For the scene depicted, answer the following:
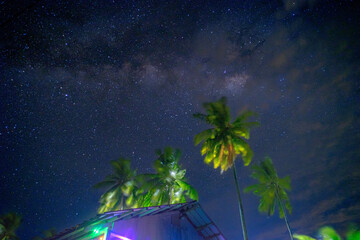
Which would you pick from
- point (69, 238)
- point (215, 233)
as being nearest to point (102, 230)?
point (69, 238)

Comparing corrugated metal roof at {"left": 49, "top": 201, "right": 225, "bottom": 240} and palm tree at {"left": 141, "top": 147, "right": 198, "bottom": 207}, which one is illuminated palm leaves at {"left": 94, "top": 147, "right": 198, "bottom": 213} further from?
corrugated metal roof at {"left": 49, "top": 201, "right": 225, "bottom": 240}

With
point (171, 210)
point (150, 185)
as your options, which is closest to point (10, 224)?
point (150, 185)

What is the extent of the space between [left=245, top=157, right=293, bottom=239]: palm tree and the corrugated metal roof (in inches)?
470

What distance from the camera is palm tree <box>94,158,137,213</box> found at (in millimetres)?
24219

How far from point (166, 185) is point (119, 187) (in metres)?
7.34

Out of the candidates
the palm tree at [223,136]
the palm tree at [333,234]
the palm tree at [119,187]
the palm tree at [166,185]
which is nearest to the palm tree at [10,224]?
the palm tree at [119,187]

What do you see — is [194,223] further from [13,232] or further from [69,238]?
[13,232]

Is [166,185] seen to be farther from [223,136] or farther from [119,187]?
[223,136]

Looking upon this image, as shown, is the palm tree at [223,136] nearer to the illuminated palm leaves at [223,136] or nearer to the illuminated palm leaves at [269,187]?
the illuminated palm leaves at [223,136]

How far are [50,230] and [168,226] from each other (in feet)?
133

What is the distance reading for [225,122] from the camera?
18250mm

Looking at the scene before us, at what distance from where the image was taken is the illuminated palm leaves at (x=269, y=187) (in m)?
23.8

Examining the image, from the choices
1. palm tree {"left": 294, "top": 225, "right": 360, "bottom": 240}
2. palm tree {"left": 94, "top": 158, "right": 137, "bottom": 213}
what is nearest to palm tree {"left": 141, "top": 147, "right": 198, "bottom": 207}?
palm tree {"left": 94, "top": 158, "right": 137, "bottom": 213}

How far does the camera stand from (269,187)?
24359 millimetres
